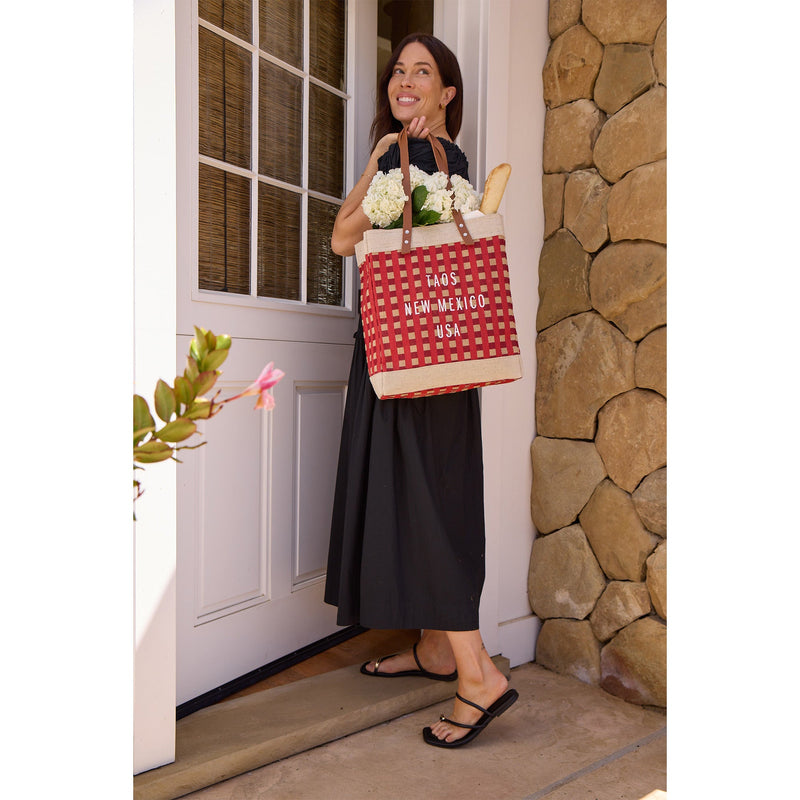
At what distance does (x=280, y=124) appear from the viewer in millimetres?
1910

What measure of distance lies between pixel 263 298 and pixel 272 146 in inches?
16.1

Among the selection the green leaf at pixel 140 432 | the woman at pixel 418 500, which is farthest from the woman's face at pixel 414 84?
the green leaf at pixel 140 432

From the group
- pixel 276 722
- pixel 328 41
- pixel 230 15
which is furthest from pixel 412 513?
pixel 328 41

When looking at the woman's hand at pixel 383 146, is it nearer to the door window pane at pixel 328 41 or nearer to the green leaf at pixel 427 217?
the green leaf at pixel 427 217

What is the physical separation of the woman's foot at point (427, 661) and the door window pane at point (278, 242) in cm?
102

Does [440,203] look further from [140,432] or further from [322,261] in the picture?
[140,432]

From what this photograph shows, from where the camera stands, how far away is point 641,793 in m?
1.46

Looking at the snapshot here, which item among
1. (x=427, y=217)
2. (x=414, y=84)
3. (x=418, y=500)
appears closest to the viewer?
(x=427, y=217)

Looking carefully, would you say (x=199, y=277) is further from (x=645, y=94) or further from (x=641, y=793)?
(x=641, y=793)

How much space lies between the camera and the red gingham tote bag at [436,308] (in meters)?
1.43
